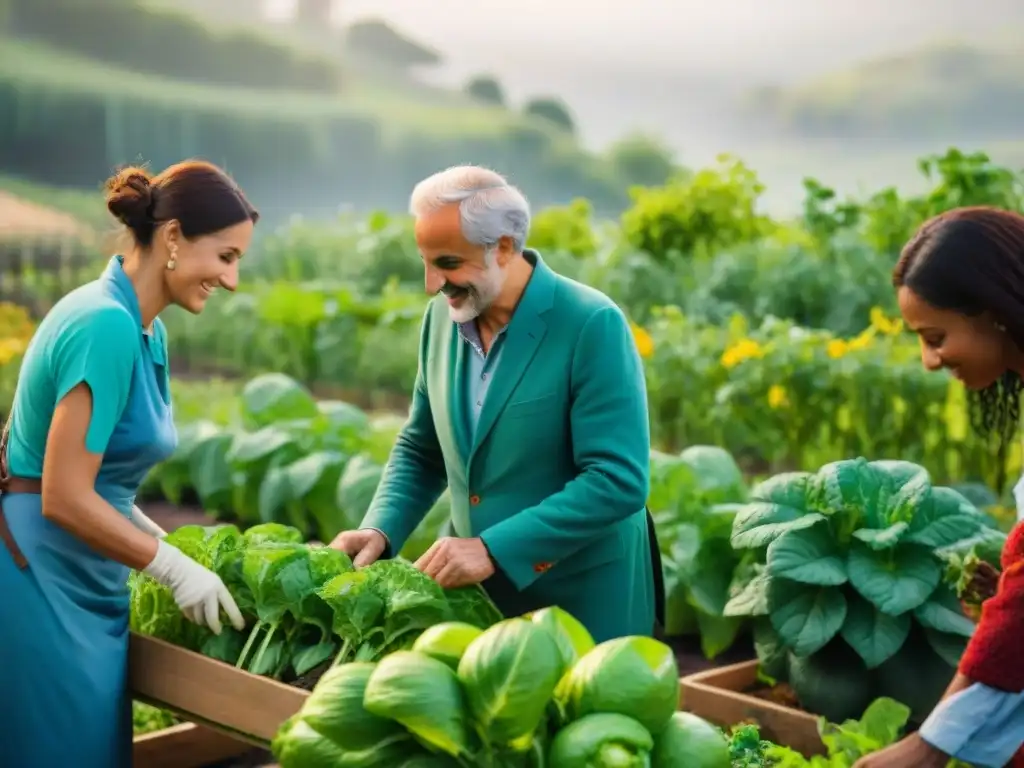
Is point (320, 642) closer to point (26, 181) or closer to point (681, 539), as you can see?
point (681, 539)

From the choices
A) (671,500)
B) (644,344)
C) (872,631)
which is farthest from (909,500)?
(644,344)

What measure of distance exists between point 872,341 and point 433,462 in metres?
3.32

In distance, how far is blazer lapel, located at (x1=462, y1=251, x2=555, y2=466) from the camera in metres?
2.66

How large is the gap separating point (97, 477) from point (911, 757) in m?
1.43

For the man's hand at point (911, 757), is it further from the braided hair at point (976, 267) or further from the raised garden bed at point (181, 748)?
the raised garden bed at point (181, 748)

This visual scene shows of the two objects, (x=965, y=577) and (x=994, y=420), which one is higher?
(x=994, y=420)

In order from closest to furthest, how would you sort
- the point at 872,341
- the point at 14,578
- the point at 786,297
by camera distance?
1. the point at 14,578
2. the point at 872,341
3. the point at 786,297

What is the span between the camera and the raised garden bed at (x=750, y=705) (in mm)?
3455

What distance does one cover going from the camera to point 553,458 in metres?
2.69

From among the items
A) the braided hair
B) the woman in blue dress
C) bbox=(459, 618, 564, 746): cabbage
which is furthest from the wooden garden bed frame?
the braided hair

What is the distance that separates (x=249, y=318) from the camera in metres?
9.59

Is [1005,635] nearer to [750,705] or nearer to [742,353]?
[750,705]

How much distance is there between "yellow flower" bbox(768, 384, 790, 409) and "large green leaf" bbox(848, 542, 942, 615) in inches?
83.9

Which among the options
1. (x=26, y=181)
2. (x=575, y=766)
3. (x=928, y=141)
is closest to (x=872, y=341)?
(x=575, y=766)
